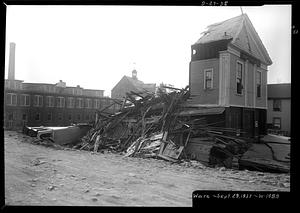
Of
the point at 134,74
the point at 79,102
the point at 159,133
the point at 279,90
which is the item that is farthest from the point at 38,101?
the point at 279,90

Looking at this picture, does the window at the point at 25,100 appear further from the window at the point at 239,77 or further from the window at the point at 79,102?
the window at the point at 239,77

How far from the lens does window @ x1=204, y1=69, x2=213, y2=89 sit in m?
3.80

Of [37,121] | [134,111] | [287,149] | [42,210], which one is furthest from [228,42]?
[42,210]

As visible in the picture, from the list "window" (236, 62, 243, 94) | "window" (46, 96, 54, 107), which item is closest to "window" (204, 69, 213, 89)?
"window" (236, 62, 243, 94)

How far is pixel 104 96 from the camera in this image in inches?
144

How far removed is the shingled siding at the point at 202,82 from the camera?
146 inches

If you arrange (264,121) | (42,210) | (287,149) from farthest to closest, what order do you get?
(264,121)
(287,149)
(42,210)

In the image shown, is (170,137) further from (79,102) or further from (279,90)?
(279,90)

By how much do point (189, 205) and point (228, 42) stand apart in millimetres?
3260

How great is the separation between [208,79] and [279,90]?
4.42 feet

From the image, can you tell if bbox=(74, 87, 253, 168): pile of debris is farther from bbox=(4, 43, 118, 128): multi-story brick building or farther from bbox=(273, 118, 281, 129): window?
bbox=(273, 118, 281, 129): window

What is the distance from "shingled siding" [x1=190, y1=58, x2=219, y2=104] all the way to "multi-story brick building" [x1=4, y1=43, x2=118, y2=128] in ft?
5.72

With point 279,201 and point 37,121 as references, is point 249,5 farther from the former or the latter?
point 37,121

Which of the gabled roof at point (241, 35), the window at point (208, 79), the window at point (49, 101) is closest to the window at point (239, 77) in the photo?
the gabled roof at point (241, 35)
